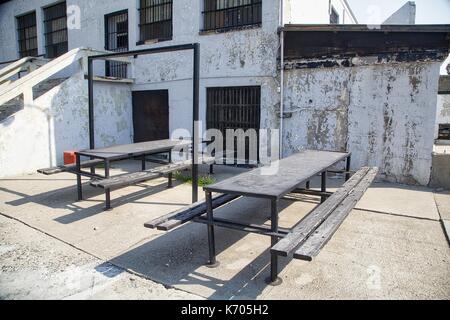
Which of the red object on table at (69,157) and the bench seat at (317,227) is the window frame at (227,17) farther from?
the bench seat at (317,227)

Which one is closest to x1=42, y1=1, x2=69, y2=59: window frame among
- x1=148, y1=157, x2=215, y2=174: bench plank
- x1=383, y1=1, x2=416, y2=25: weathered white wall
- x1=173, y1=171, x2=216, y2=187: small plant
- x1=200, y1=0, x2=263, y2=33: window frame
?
x1=200, y1=0, x2=263, y2=33: window frame

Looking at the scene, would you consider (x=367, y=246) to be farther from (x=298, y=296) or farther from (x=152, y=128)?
(x=152, y=128)

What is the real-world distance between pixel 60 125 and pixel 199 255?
6216mm

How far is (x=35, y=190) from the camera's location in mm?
6238

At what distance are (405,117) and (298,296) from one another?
4999 mm

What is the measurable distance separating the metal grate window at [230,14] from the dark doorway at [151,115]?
2186 millimetres

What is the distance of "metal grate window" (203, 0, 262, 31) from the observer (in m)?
7.94

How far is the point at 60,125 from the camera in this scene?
826 centimetres

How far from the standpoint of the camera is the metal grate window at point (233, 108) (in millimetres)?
7969

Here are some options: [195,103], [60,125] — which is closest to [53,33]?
[60,125]
